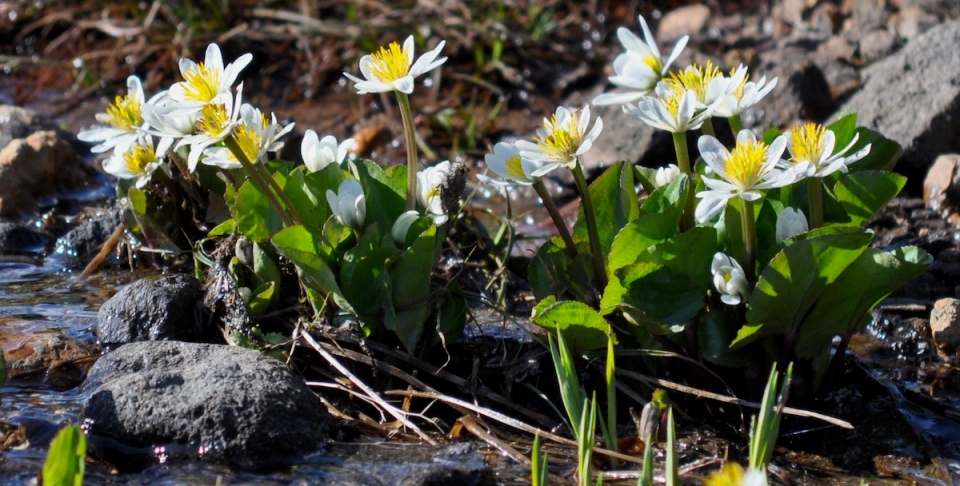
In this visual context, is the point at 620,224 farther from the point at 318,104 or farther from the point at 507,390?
the point at 318,104

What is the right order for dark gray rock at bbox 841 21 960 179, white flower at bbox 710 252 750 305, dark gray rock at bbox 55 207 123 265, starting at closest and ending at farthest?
white flower at bbox 710 252 750 305 < dark gray rock at bbox 55 207 123 265 < dark gray rock at bbox 841 21 960 179

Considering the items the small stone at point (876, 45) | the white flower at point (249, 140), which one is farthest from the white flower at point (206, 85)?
the small stone at point (876, 45)

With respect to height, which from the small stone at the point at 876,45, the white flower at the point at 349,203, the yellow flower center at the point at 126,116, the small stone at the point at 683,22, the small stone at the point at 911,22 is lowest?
the white flower at the point at 349,203

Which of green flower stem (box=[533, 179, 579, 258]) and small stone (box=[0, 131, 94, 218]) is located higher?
small stone (box=[0, 131, 94, 218])

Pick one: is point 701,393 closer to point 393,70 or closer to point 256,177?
point 393,70

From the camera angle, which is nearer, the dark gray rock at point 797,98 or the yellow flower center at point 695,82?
the yellow flower center at point 695,82

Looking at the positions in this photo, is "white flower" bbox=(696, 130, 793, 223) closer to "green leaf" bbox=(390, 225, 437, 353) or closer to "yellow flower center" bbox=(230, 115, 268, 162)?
"green leaf" bbox=(390, 225, 437, 353)

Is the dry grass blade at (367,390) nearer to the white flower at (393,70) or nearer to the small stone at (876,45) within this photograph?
the white flower at (393,70)

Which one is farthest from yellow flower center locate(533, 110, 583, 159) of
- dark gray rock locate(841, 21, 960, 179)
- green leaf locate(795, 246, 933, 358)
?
dark gray rock locate(841, 21, 960, 179)
